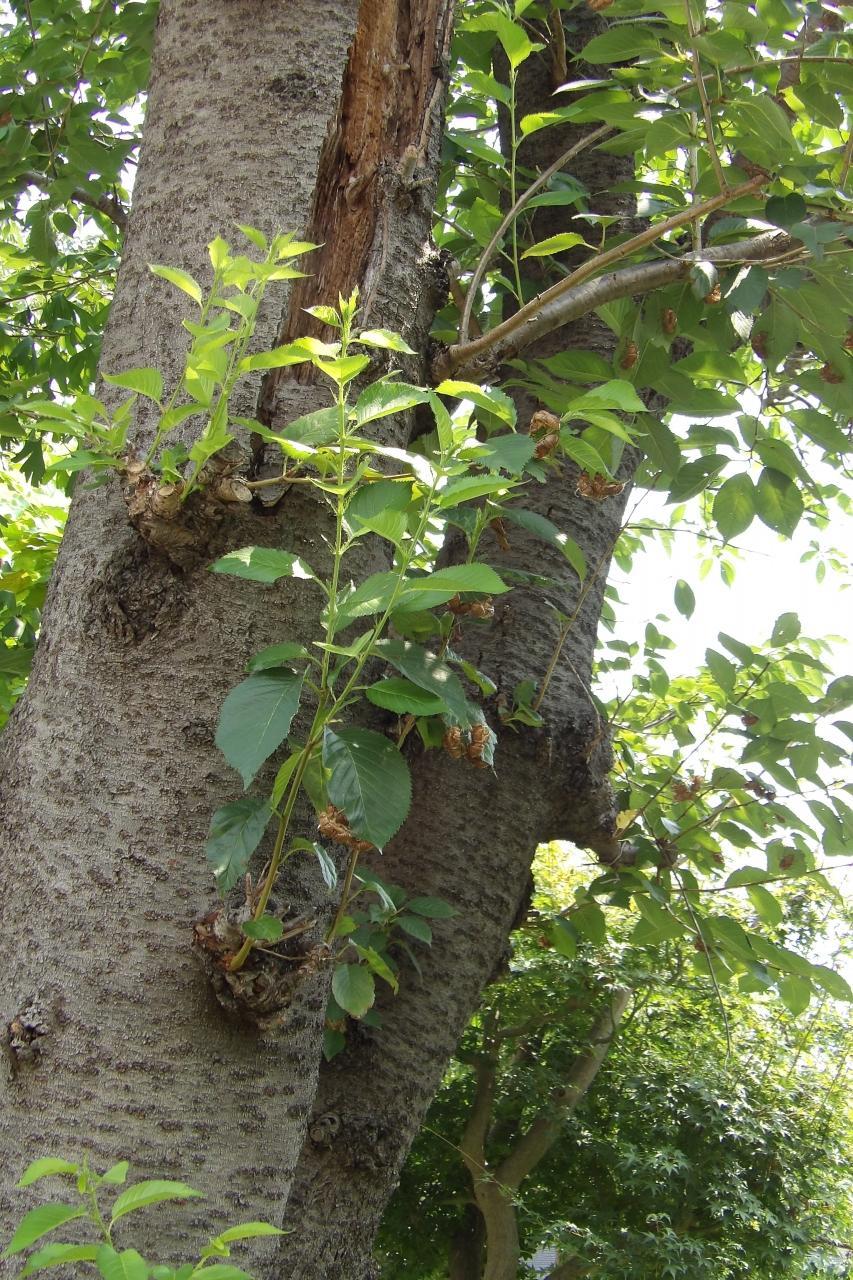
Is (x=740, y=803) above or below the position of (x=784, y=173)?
below

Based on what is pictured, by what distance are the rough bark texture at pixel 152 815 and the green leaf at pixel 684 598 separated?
1220mm

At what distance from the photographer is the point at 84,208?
318 cm

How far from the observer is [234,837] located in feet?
2.79

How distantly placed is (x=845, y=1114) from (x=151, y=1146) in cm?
537

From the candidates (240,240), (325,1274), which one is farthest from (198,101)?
(325,1274)

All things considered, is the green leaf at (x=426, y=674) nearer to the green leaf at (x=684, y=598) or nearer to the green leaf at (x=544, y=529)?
the green leaf at (x=544, y=529)

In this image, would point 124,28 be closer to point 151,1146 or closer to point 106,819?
point 106,819

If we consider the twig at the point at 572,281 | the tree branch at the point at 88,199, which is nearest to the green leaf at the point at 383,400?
the twig at the point at 572,281

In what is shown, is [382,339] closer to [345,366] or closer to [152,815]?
[345,366]

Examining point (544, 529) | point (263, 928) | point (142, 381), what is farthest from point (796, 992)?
point (142, 381)

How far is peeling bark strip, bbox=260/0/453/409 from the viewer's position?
1149 mm

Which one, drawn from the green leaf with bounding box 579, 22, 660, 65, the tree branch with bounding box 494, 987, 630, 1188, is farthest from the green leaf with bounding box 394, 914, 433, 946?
the tree branch with bounding box 494, 987, 630, 1188

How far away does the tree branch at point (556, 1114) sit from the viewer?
466 cm

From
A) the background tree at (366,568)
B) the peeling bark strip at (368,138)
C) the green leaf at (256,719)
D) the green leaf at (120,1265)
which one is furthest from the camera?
the peeling bark strip at (368,138)
